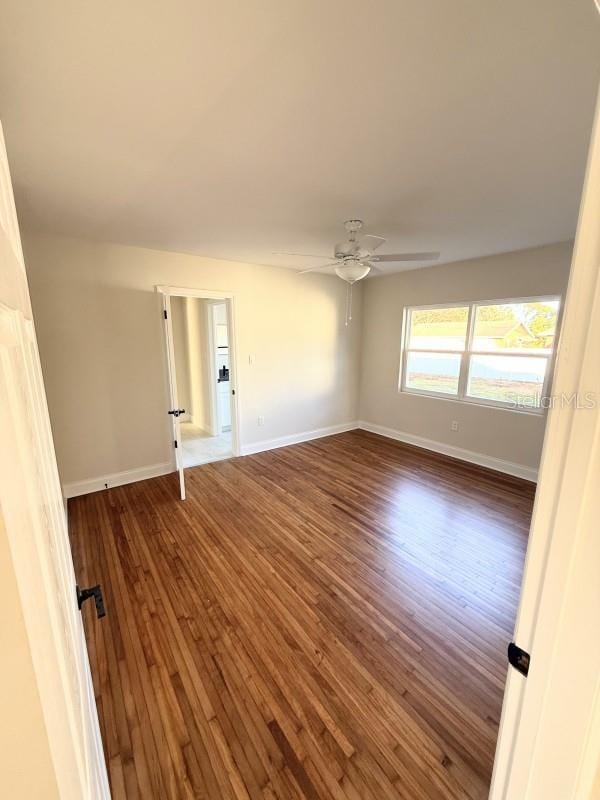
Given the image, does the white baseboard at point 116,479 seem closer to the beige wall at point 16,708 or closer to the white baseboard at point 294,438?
the white baseboard at point 294,438

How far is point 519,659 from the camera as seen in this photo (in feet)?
2.27

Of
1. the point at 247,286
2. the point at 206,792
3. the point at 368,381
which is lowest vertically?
the point at 206,792

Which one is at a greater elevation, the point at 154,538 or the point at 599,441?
the point at 599,441

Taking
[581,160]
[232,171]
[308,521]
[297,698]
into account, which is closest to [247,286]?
[232,171]

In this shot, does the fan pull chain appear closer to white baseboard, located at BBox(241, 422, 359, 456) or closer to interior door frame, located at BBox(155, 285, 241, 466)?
white baseboard, located at BBox(241, 422, 359, 456)

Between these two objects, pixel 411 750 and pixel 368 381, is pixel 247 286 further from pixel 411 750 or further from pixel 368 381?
pixel 411 750

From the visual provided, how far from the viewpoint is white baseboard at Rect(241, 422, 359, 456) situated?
4.51 m

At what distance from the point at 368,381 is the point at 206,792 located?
193 inches

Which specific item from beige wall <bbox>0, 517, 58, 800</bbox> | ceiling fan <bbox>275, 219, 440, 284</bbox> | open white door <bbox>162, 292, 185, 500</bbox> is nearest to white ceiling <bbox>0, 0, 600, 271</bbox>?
ceiling fan <bbox>275, 219, 440, 284</bbox>

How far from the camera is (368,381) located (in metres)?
5.51

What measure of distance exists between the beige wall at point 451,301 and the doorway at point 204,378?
2321mm

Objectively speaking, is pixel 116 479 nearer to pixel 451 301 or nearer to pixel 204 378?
pixel 204 378

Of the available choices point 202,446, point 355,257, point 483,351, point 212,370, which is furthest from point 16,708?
point 212,370

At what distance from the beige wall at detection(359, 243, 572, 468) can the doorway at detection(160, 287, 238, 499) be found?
7.61 feet
